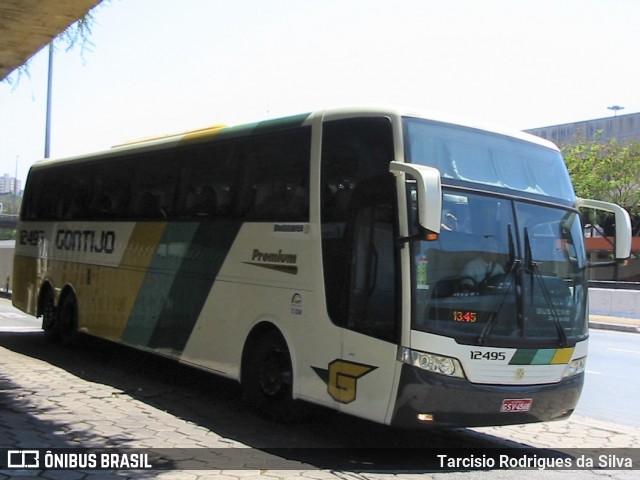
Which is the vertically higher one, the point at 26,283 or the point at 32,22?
the point at 32,22

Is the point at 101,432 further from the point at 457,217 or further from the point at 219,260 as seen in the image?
the point at 457,217

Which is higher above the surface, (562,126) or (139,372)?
(562,126)

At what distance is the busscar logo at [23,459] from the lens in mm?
5454

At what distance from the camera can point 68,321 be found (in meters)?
13.0

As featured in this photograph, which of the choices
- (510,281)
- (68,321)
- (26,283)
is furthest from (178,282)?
(26,283)

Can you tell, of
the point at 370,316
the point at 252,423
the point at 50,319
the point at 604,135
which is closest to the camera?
the point at 370,316

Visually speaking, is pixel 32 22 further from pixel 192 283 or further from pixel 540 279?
pixel 540 279

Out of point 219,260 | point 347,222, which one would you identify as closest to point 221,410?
point 219,260

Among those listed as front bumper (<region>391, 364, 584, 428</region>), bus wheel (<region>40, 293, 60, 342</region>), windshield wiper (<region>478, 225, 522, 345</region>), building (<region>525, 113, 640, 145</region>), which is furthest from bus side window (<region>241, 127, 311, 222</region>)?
building (<region>525, 113, 640, 145</region>)

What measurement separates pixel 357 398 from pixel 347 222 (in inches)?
65.7

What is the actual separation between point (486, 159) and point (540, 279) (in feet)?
4.15

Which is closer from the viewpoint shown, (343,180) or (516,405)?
(516,405)

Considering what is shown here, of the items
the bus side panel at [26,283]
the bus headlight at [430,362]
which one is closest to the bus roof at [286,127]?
the bus headlight at [430,362]

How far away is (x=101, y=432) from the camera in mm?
6781
